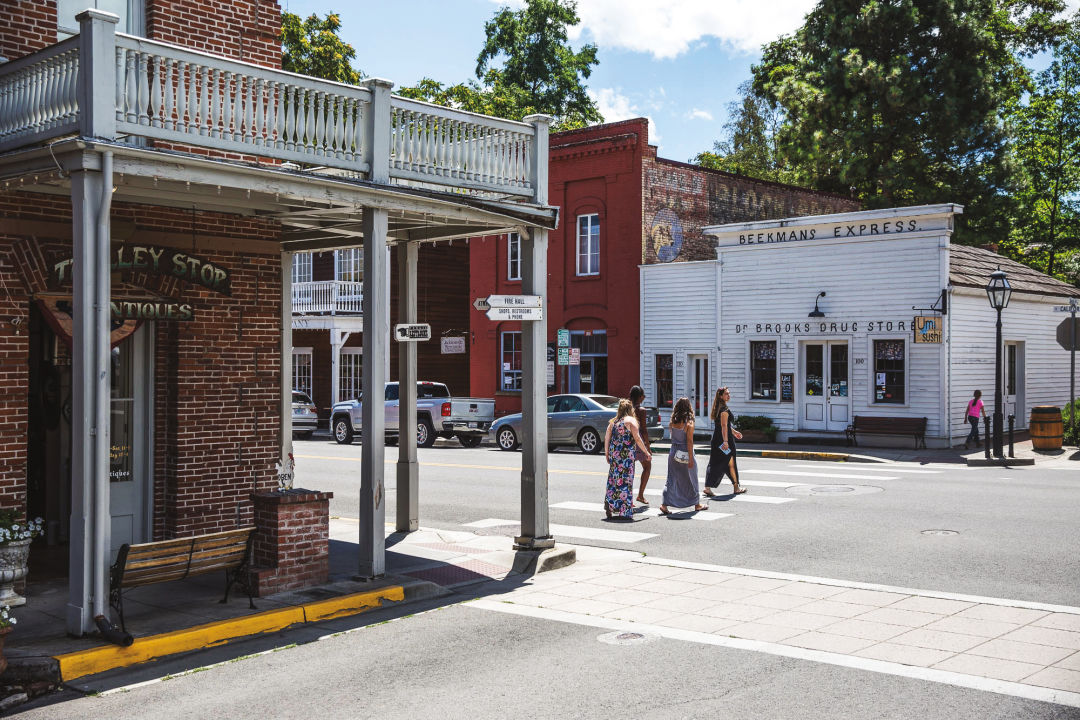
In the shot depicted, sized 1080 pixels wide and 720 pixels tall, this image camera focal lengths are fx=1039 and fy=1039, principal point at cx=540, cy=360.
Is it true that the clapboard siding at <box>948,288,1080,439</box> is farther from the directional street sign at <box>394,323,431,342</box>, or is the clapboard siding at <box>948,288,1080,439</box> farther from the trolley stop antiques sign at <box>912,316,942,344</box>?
the directional street sign at <box>394,323,431,342</box>

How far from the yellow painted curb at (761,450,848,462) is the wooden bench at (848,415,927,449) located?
2018mm

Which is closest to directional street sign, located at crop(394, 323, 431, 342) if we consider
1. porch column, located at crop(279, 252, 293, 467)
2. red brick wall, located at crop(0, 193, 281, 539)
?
porch column, located at crop(279, 252, 293, 467)

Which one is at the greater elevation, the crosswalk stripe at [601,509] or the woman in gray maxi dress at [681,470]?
the woman in gray maxi dress at [681,470]

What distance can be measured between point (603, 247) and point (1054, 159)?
2040 cm

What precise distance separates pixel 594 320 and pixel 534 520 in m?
21.0

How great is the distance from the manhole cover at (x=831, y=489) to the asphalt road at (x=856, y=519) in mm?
34

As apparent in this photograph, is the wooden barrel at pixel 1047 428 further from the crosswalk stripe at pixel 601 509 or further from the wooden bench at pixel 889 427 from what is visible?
the crosswalk stripe at pixel 601 509

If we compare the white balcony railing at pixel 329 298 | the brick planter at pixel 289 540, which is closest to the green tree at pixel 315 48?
the white balcony railing at pixel 329 298

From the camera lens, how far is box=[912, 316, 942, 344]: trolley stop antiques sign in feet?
81.9

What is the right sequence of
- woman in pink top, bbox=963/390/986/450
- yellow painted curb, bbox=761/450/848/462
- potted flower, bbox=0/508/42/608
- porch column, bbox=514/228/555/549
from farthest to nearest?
woman in pink top, bbox=963/390/986/450, yellow painted curb, bbox=761/450/848/462, porch column, bbox=514/228/555/549, potted flower, bbox=0/508/42/608

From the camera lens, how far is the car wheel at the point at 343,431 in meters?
32.2

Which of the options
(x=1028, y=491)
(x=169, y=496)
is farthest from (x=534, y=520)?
(x=1028, y=491)

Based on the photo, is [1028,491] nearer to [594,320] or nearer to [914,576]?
[914,576]

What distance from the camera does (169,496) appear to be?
11.4 meters
